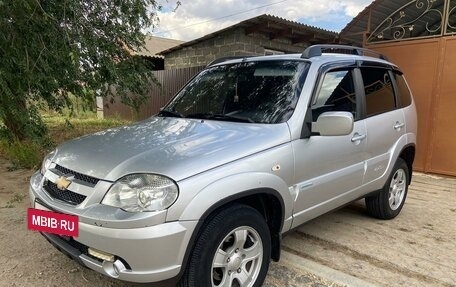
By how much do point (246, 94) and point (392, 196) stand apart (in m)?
2.40

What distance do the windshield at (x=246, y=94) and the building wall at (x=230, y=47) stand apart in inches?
268

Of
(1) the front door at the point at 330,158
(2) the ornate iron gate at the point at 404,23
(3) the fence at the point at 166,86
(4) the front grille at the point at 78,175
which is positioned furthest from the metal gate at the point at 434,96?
(4) the front grille at the point at 78,175

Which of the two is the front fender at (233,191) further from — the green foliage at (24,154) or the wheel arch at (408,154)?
the green foliage at (24,154)

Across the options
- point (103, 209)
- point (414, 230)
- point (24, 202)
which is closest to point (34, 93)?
point (24, 202)

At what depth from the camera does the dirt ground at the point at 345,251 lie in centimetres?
315

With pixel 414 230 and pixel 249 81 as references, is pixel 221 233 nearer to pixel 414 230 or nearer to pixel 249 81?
pixel 249 81

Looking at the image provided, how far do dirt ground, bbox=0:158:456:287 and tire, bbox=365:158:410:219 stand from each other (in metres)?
0.12

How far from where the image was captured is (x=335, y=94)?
3.55 metres

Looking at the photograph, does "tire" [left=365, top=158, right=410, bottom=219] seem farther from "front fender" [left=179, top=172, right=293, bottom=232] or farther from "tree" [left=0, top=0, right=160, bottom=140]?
"tree" [left=0, top=0, right=160, bottom=140]

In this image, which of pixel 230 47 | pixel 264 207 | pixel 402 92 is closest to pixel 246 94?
pixel 264 207

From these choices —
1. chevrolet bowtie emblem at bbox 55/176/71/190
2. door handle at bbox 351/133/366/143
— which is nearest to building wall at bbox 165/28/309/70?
door handle at bbox 351/133/366/143

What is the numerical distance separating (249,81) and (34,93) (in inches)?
132

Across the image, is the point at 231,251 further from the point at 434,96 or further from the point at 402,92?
the point at 434,96

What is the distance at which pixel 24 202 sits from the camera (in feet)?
16.2
